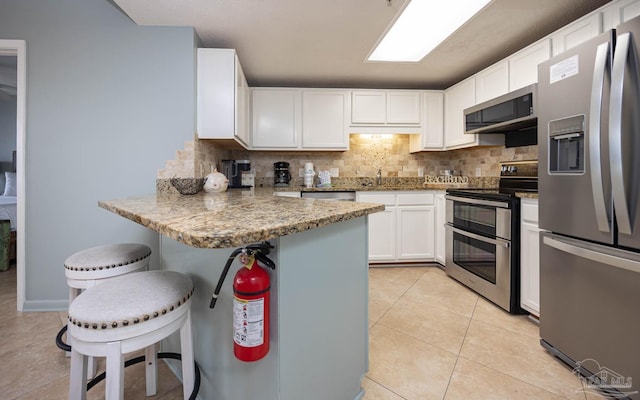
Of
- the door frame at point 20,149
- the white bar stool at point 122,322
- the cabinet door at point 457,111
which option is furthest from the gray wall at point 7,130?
the cabinet door at point 457,111

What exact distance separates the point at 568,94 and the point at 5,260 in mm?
5283

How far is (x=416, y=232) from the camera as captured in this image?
316 cm

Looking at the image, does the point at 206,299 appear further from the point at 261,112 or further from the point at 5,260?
the point at 5,260

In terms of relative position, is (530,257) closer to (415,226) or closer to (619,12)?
(415,226)

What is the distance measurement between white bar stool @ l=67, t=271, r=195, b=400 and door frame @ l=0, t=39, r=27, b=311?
6.53ft

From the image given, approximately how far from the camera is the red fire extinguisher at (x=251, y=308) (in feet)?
2.50

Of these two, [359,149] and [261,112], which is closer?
[261,112]

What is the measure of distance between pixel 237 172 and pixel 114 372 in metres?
2.65

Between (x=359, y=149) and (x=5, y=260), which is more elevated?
(x=359, y=149)

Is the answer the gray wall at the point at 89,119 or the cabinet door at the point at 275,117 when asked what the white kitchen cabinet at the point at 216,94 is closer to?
the gray wall at the point at 89,119

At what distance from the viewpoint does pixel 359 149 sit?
12.4ft

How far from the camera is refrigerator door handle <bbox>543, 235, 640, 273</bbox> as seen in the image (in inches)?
44.9

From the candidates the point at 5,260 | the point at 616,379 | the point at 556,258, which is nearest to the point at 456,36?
the point at 556,258

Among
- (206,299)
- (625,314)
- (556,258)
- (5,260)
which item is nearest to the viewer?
(206,299)
